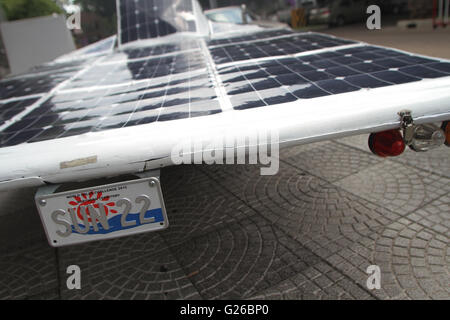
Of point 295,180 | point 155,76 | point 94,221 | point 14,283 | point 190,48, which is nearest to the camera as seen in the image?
point 94,221

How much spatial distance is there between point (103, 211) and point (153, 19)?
14.8 ft

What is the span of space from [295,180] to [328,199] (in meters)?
0.51

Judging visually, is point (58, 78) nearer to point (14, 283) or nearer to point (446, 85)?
point (14, 283)

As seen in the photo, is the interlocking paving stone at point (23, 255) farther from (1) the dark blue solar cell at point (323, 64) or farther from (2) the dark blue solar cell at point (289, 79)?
(1) the dark blue solar cell at point (323, 64)

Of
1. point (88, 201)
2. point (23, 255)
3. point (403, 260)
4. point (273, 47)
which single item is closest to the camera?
point (88, 201)

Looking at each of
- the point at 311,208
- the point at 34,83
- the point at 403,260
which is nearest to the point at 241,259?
the point at 311,208

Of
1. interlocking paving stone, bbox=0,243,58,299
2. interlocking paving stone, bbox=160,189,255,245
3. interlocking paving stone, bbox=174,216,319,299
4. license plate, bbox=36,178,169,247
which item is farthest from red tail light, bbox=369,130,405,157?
interlocking paving stone, bbox=0,243,58,299

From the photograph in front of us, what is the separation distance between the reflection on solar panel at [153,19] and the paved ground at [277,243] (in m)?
2.73

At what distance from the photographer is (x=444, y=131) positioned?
1.90 m

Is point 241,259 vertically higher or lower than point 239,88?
lower

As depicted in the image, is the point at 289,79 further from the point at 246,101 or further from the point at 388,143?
the point at 388,143

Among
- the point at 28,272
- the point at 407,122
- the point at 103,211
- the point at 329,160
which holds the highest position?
the point at 407,122

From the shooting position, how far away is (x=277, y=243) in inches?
104
